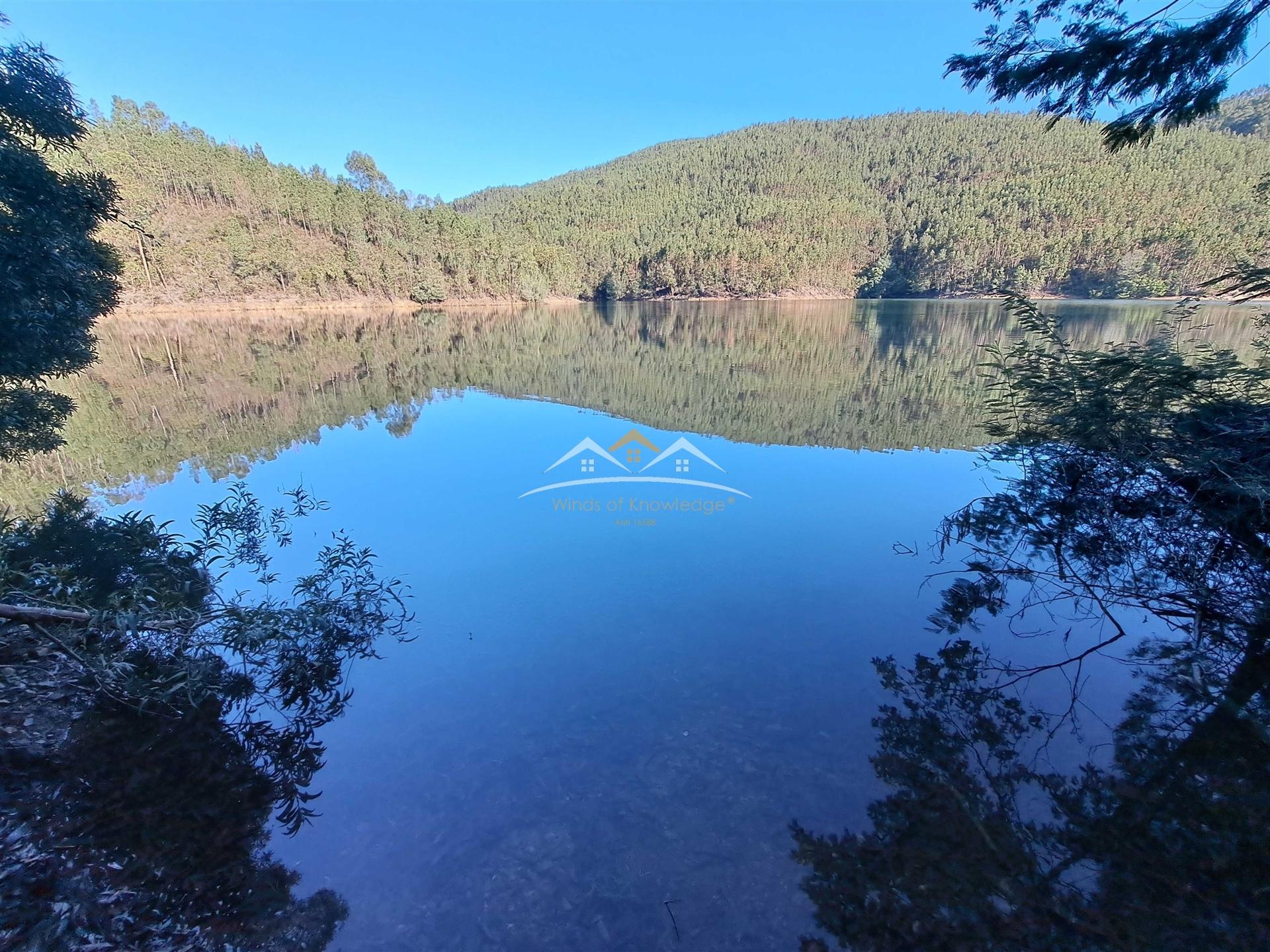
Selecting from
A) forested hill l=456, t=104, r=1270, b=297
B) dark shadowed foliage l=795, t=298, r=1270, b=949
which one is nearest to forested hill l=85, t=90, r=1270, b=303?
forested hill l=456, t=104, r=1270, b=297

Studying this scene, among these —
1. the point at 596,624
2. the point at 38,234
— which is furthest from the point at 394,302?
the point at 596,624

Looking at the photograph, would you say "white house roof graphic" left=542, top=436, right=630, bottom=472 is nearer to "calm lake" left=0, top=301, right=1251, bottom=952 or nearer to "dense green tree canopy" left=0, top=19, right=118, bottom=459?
"calm lake" left=0, top=301, right=1251, bottom=952

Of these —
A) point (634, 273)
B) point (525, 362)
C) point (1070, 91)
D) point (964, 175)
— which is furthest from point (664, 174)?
point (1070, 91)

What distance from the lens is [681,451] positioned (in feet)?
33.4

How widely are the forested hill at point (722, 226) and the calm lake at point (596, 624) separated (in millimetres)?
4915

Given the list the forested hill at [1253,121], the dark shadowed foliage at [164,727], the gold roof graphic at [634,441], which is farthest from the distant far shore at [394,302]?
the forested hill at [1253,121]

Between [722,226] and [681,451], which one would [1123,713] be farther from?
[722,226]

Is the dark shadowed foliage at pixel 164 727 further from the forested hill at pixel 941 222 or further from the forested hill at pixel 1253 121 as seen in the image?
the forested hill at pixel 1253 121

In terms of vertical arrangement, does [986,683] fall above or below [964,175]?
below

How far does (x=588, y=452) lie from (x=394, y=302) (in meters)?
54.5

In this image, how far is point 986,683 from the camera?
4109mm

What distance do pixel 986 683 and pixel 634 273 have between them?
79.3 metres

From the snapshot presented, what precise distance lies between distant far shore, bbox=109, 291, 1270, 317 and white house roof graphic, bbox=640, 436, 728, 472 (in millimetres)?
26327

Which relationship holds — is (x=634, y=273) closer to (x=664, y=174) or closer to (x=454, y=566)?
(x=454, y=566)
